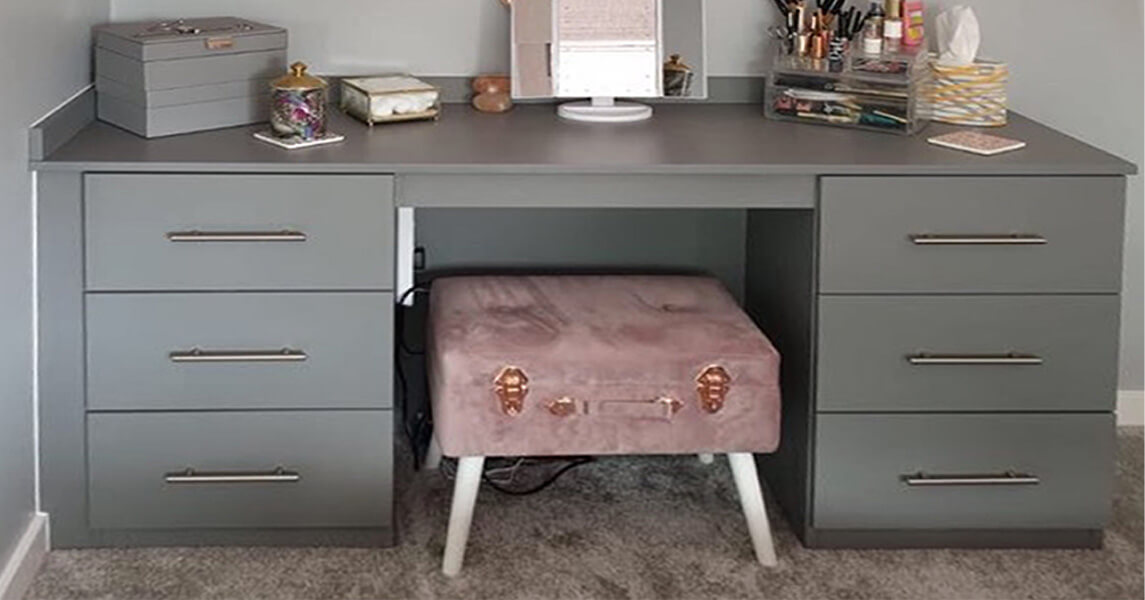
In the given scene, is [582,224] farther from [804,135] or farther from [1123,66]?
[1123,66]

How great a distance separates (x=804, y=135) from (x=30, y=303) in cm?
123

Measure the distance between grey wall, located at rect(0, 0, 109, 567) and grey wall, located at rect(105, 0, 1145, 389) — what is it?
0.50 metres

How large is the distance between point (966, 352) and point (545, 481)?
777mm

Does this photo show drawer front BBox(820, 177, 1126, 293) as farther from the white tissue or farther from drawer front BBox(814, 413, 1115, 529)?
the white tissue

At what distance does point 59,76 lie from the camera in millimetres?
2576

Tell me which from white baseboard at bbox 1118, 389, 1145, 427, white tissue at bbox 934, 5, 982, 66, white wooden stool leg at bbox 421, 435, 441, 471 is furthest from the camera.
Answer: white baseboard at bbox 1118, 389, 1145, 427

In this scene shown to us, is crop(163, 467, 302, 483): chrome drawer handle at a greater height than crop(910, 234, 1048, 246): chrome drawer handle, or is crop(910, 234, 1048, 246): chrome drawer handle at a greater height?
crop(910, 234, 1048, 246): chrome drawer handle

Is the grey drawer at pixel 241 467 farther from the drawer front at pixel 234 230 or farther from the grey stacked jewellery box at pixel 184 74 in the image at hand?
the grey stacked jewellery box at pixel 184 74

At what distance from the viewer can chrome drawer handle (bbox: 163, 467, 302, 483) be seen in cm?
255

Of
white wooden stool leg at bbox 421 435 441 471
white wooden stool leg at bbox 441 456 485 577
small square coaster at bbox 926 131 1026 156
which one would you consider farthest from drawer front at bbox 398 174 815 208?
white wooden stool leg at bbox 421 435 441 471

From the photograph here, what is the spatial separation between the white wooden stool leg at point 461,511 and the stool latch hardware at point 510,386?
0.36 ft

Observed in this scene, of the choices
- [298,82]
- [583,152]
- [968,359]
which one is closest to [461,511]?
[583,152]

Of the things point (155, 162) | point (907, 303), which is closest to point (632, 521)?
point (907, 303)

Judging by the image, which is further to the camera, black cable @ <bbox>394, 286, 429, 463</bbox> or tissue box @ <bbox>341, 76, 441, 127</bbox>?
black cable @ <bbox>394, 286, 429, 463</bbox>
